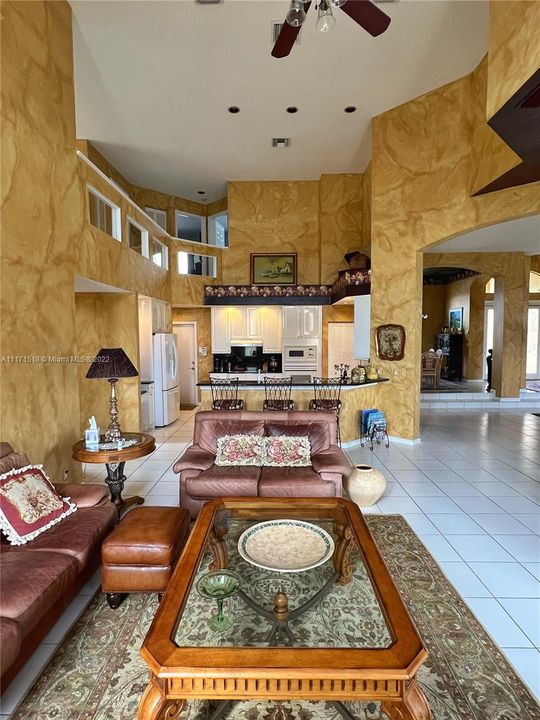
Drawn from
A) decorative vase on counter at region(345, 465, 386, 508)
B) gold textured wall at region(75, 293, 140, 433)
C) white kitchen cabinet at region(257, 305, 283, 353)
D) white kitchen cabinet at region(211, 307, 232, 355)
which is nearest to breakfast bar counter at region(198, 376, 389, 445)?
gold textured wall at region(75, 293, 140, 433)

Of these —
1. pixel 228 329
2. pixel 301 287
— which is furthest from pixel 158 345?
pixel 301 287

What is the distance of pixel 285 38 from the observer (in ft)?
9.52

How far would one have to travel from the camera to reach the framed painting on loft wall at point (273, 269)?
9039mm

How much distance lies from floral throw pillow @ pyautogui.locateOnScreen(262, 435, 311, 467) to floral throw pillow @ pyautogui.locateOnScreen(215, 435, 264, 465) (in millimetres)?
78

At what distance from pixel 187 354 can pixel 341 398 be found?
4.91 m

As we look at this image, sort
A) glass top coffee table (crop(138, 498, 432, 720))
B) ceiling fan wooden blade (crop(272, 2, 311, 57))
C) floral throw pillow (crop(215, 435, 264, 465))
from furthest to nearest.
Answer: floral throw pillow (crop(215, 435, 264, 465)), ceiling fan wooden blade (crop(272, 2, 311, 57)), glass top coffee table (crop(138, 498, 432, 720))

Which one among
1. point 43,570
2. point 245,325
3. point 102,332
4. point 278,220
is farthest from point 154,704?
point 278,220

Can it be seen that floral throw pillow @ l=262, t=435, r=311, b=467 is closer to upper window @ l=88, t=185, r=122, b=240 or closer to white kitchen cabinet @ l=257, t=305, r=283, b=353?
upper window @ l=88, t=185, r=122, b=240

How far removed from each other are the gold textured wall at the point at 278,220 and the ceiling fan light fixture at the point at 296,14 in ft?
21.2

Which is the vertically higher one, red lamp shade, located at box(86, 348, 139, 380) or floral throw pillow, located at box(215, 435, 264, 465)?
red lamp shade, located at box(86, 348, 139, 380)

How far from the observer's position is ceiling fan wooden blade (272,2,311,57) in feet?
9.05

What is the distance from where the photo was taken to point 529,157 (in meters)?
3.75

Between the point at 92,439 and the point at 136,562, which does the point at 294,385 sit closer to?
the point at 92,439

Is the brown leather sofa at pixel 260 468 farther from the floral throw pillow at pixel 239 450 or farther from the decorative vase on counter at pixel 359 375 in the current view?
the decorative vase on counter at pixel 359 375
